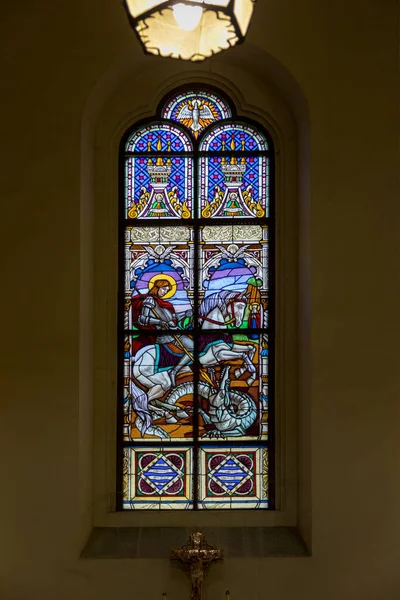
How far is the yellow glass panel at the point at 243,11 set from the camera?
2135 millimetres

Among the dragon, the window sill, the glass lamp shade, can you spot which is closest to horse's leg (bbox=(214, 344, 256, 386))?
the dragon

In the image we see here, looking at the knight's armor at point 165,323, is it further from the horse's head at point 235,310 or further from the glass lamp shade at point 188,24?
the glass lamp shade at point 188,24

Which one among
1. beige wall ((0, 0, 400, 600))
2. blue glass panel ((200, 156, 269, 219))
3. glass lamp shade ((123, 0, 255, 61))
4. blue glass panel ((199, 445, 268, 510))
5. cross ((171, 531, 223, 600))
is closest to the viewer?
glass lamp shade ((123, 0, 255, 61))

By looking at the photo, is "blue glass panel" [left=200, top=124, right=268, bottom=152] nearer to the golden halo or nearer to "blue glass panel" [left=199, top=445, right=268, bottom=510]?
the golden halo

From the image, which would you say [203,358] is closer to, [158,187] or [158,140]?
[158,187]

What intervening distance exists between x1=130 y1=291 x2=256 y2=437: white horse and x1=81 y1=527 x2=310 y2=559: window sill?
2.31 feet

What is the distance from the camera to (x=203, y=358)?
486cm

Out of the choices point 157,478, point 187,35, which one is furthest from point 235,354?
point 187,35

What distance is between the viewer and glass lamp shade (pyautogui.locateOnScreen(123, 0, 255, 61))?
210cm
